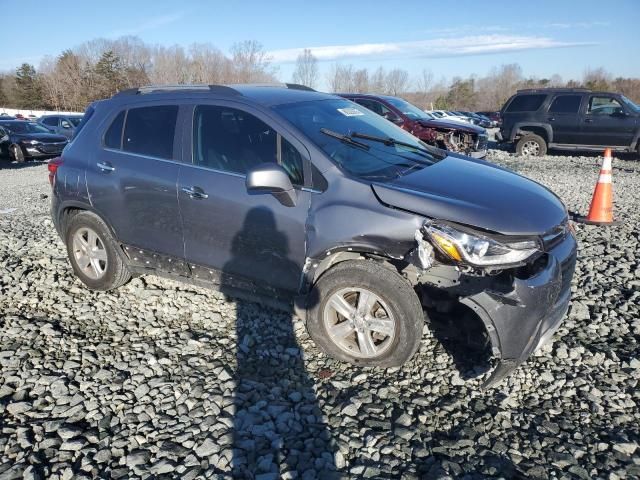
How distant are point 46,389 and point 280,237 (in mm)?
1870

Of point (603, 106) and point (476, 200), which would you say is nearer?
point (476, 200)

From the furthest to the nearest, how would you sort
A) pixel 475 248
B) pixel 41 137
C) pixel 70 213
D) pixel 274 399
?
pixel 41 137 → pixel 70 213 → pixel 274 399 → pixel 475 248

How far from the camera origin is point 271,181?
310cm

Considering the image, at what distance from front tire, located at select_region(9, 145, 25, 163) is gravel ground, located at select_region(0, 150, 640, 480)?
15.1 m

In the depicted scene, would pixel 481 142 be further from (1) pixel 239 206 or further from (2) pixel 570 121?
(1) pixel 239 206

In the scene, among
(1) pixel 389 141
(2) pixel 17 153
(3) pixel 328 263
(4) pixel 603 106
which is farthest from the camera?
(2) pixel 17 153

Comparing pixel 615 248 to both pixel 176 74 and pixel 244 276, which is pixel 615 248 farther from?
pixel 176 74

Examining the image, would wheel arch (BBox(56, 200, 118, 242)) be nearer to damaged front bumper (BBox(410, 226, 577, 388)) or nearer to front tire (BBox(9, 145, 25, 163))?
damaged front bumper (BBox(410, 226, 577, 388))

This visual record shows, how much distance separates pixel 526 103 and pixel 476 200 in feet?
42.0

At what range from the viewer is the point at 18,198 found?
9.88 meters

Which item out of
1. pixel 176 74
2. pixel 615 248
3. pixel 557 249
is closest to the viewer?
pixel 557 249

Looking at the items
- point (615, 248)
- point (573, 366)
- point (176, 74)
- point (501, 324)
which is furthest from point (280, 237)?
point (176, 74)

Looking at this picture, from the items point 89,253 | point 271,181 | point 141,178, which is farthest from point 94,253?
point 271,181

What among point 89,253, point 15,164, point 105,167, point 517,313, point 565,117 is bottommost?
point 15,164
